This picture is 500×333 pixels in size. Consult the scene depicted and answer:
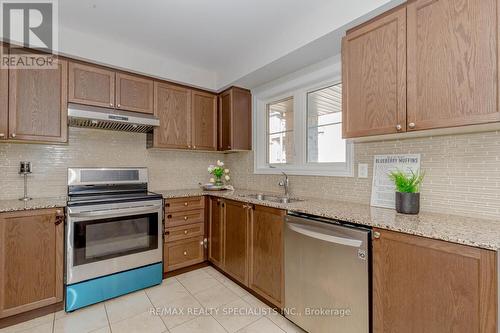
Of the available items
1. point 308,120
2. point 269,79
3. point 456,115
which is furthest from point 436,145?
point 269,79

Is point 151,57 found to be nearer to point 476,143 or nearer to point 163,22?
point 163,22

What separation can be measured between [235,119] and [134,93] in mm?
1172

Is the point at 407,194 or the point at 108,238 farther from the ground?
the point at 407,194

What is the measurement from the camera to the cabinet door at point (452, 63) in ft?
3.84

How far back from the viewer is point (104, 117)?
2.28 m

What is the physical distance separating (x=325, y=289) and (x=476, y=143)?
130cm

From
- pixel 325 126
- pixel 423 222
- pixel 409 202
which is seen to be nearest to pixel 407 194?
pixel 409 202

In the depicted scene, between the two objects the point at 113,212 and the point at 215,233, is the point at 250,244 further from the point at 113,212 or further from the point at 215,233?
the point at 113,212

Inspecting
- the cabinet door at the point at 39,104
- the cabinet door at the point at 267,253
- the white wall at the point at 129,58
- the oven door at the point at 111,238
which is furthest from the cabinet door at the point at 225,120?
the cabinet door at the point at 39,104

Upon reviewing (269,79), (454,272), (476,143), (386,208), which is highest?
(269,79)

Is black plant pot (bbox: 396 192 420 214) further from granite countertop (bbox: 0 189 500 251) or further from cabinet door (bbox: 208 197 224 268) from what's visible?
cabinet door (bbox: 208 197 224 268)

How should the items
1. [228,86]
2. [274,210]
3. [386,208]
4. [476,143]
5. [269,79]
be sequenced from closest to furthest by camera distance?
[476,143]
[386,208]
[274,210]
[269,79]
[228,86]

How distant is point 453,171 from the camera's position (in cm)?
156

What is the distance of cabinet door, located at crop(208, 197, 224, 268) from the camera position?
2.63 meters
